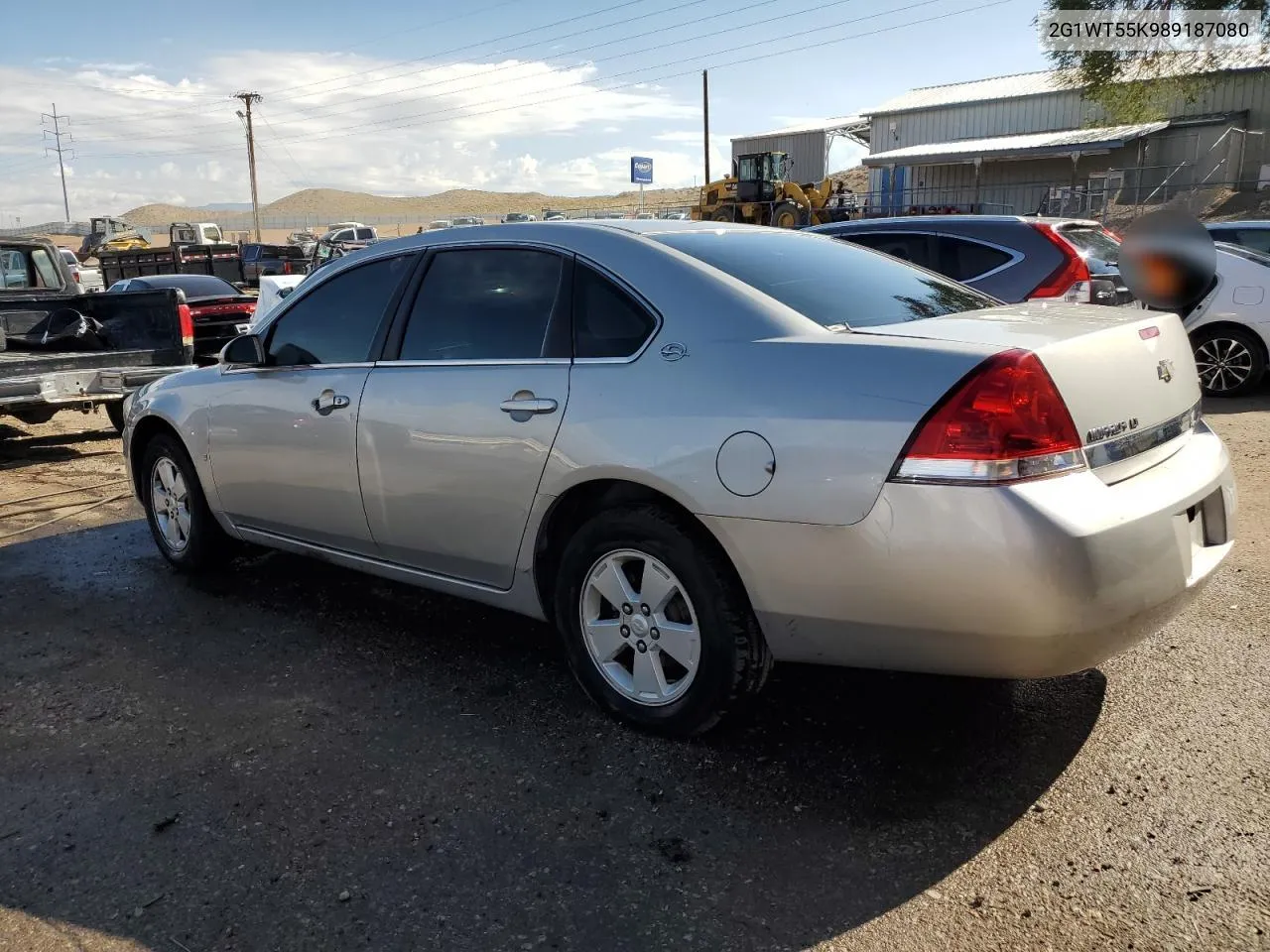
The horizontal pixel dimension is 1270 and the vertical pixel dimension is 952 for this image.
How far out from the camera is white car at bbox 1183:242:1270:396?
30.1 ft

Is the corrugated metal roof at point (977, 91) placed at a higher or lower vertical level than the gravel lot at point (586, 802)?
higher

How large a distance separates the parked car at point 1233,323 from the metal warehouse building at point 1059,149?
2002 centimetres

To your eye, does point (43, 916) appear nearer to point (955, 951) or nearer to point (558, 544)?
point (558, 544)

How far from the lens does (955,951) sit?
7.69ft

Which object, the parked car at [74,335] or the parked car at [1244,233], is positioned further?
the parked car at [1244,233]

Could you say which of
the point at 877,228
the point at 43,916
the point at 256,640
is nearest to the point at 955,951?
the point at 43,916

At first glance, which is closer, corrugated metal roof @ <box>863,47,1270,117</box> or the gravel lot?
the gravel lot

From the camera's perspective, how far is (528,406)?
3.49 m

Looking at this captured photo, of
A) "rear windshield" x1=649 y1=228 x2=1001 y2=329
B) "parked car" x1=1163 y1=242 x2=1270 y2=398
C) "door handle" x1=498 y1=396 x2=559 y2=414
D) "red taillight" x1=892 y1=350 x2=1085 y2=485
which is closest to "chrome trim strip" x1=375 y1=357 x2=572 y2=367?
"door handle" x1=498 y1=396 x2=559 y2=414

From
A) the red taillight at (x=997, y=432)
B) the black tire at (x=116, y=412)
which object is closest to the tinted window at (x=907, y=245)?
the red taillight at (x=997, y=432)

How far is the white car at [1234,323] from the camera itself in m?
9.18

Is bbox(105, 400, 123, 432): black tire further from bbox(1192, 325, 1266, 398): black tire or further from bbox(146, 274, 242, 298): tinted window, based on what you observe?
bbox(1192, 325, 1266, 398): black tire

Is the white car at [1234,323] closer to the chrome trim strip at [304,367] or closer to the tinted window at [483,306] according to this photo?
the tinted window at [483,306]

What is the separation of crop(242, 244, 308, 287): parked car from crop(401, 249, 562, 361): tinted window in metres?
28.3
